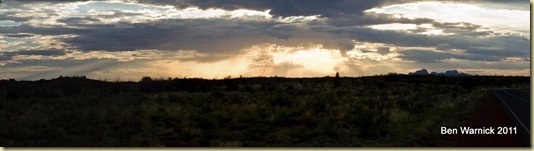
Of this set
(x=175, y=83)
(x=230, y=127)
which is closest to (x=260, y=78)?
(x=175, y=83)

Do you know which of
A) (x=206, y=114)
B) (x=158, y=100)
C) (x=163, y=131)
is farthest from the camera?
(x=158, y=100)

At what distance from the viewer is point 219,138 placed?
20.5 meters

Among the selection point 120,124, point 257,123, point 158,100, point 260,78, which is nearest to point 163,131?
point 120,124

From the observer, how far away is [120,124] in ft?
78.9

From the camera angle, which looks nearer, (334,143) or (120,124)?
(334,143)

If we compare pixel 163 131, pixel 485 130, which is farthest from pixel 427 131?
pixel 163 131

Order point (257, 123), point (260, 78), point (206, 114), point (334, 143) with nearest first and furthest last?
point (334, 143) → point (257, 123) → point (206, 114) → point (260, 78)

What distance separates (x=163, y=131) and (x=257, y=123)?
→ 15.0 ft

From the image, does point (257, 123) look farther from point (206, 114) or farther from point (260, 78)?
point (260, 78)

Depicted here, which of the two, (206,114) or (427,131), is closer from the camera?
(427,131)

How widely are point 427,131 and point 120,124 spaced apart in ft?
42.1

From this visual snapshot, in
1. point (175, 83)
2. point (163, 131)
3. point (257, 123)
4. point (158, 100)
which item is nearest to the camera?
point (163, 131)

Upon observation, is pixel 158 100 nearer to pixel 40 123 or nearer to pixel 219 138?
pixel 40 123

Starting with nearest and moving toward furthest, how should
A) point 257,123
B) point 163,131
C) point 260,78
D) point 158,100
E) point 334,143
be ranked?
1. point 334,143
2. point 163,131
3. point 257,123
4. point 158,100
5. point 260,78
